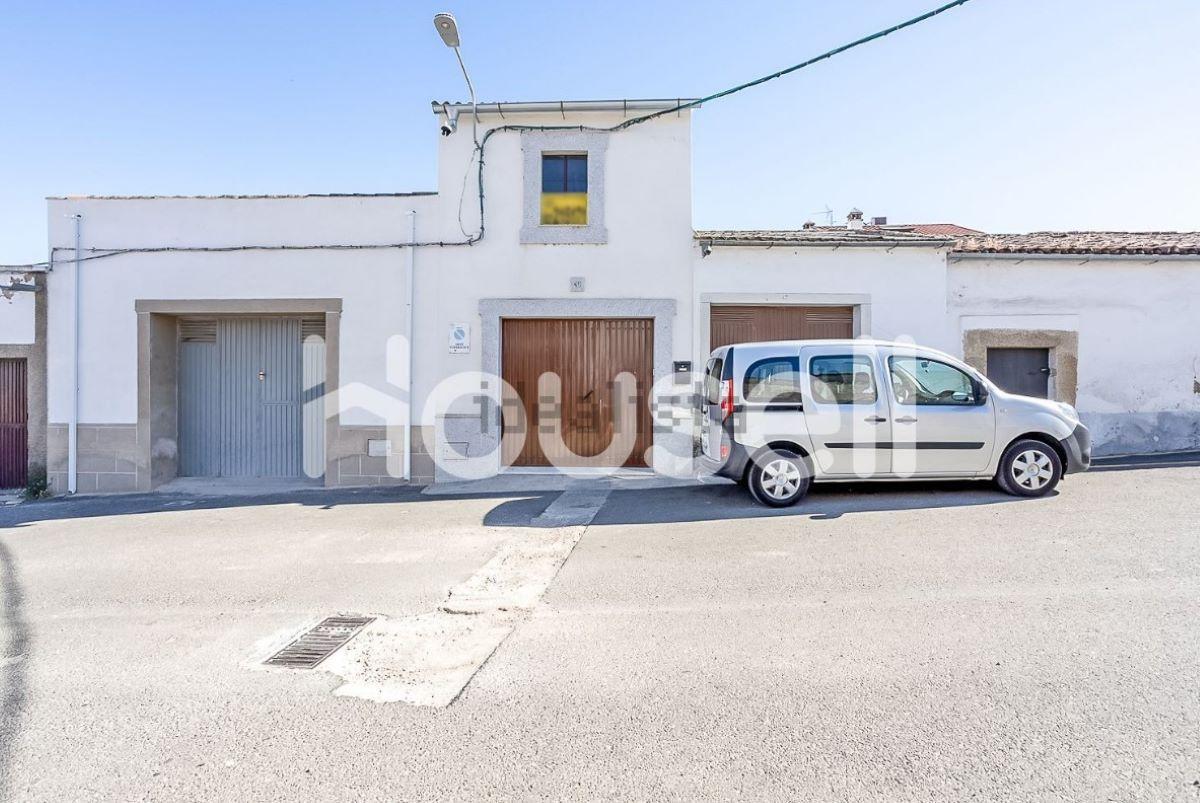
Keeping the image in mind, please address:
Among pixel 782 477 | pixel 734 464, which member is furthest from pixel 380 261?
pixel 782 477

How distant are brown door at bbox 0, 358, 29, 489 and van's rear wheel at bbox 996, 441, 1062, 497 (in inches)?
533

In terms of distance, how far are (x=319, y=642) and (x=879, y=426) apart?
562 cm

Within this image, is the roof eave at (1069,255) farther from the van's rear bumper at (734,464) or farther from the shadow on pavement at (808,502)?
the van's rear bumper at (734,464)

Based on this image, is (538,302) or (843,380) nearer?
(843,380)

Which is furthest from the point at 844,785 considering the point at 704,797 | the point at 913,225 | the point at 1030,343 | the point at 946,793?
the point at 913,225

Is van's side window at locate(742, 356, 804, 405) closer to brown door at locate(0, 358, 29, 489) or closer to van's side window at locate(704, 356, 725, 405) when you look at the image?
van's side window at locate(704, 356, 725, 405)

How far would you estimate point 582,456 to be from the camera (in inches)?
376

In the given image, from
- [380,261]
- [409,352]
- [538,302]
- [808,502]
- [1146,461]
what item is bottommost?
[808,502]

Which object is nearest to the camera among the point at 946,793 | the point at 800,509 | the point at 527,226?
the point at 946,793

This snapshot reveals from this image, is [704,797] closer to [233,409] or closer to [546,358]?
[546,358]

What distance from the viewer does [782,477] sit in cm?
668

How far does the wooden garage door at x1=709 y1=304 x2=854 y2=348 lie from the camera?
9477 mm

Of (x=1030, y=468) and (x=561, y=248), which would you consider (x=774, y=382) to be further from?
(x=561, y=248)

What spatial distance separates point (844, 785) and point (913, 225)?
19641 millimetres
